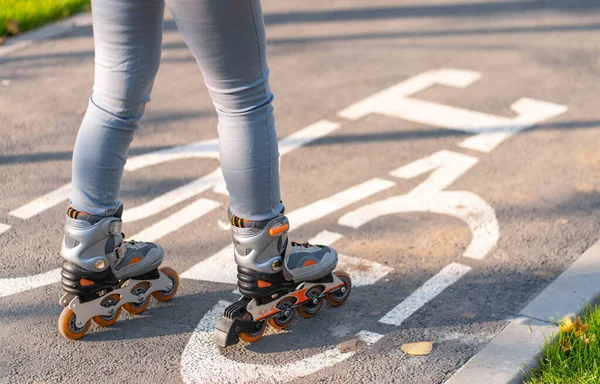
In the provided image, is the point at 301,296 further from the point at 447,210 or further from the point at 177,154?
the point at 177,154

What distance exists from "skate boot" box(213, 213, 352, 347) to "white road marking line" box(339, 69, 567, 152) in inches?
78.7

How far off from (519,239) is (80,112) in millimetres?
2975

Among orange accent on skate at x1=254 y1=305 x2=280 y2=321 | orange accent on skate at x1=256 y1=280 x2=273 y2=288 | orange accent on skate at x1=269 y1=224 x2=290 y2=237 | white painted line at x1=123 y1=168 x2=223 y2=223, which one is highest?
orange accent on skate at x1=269 y1=224 x2=290 y2=237

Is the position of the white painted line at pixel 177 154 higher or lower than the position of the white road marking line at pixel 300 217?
higher

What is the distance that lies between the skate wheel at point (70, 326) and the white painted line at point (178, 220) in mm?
896

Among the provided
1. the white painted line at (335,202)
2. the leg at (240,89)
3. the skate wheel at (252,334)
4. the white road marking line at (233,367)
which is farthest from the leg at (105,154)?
the white painted line at (335,202)

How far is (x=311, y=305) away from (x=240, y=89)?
99cm

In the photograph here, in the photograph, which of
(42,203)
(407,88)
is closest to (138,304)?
(42,203)

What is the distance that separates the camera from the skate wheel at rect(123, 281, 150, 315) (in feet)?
11.7

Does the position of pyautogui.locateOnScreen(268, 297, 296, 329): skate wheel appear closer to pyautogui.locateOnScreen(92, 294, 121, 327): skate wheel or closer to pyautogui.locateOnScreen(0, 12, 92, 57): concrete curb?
pyautogui.locateOnScreen(92, 294, 121, 327): skate wheel

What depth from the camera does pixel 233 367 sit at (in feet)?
10.8

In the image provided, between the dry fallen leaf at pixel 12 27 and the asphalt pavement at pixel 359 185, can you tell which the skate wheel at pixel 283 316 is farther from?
the dry fallen leaf at pixel 12 27

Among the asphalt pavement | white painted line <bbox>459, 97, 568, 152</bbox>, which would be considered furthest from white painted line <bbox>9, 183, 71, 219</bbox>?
white painted line <bbox>459, 97, 568, 152</bbox>

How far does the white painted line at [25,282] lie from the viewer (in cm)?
384
